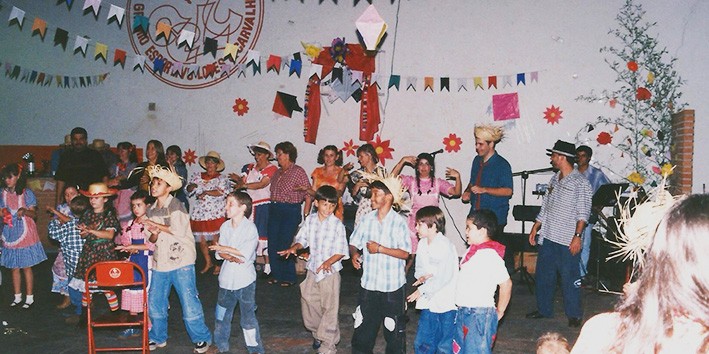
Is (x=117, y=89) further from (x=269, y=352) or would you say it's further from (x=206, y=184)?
(x=269, y=352)

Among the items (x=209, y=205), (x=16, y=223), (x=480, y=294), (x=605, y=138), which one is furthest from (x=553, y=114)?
(x=16, y=223)

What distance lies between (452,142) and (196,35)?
4635 mm

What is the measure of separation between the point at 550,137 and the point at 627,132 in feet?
3.46

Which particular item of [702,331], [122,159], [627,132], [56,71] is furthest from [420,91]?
[702,331]

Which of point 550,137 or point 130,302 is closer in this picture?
point 130,302

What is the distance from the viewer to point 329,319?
5543mm

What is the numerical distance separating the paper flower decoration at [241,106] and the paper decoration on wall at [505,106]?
13.1 feet

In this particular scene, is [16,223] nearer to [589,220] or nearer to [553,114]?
[589,220]

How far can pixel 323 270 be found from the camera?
5.50 m

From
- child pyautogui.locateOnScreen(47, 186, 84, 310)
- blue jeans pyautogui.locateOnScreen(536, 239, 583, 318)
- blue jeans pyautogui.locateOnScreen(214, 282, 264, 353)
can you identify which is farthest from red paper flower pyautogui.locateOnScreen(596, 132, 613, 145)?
child pyautogui.locateOnScreen(47, 186, 84, 310)

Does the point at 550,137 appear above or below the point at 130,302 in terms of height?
above

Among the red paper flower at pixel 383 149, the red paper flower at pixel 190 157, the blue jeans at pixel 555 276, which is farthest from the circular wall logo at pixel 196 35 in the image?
the blue jeans at pixel 555 276

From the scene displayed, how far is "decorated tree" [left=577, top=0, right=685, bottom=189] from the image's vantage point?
30.7ft

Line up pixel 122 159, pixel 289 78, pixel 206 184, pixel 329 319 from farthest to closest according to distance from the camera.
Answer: pixel 289 78
pixel 122 159
pixel 206 184
pixel 329 319
